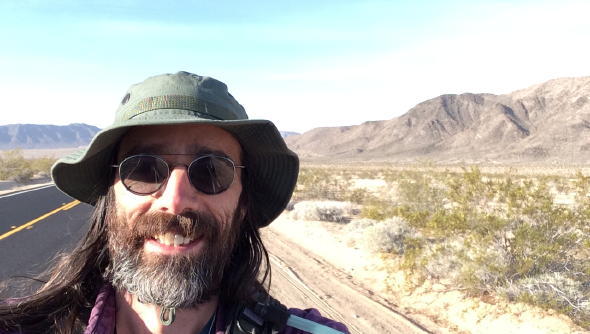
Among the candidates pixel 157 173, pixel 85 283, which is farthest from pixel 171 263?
pixel 85 283

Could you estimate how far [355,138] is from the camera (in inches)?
4584

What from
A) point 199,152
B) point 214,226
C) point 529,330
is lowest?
point 529,330

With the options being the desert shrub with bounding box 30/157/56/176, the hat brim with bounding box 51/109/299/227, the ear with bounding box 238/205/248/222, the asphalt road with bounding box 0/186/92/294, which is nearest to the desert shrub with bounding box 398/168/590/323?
the hat brim with bounding box 51/109/299/227

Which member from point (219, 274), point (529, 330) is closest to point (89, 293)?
point (219, 274)

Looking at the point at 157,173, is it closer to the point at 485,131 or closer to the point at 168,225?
the point at 168,225

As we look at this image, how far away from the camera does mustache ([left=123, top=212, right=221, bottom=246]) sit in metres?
1.65

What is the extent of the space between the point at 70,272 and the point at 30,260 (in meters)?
7.43

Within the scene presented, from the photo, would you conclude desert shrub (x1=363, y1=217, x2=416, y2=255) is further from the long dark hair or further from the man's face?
the man's face

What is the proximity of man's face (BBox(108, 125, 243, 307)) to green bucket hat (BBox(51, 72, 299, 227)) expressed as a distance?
0.36 ft

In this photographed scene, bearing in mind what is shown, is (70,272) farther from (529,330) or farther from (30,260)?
(30,260)

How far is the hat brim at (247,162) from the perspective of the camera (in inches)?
63.9

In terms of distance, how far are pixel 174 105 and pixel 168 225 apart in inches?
17.7

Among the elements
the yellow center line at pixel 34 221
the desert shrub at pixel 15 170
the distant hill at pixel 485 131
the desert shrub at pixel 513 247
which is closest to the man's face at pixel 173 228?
the desert shrub at pixel 513 247

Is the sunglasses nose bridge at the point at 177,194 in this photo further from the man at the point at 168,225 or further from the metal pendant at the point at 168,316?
the metal pendant at the point at 168,316
